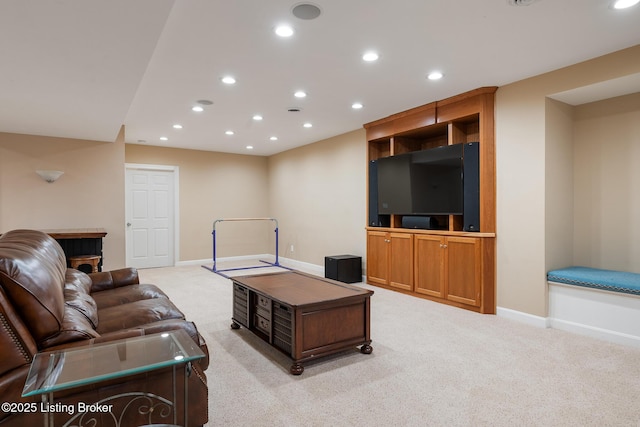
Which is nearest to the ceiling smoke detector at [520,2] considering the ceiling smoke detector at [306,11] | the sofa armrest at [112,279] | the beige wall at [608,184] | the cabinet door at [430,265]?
the ceiling smoke detector at [306,11]

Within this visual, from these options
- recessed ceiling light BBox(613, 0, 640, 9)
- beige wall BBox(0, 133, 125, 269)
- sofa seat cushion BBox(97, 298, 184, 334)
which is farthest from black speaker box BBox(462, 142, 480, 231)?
beige wall BBox(0, 133, 125, 269)

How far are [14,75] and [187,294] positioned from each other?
313cm

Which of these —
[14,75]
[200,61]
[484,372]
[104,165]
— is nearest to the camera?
[484,372]

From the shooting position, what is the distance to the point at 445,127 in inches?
181

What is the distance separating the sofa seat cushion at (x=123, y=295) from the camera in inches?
109

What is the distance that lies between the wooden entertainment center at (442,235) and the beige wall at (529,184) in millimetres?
114

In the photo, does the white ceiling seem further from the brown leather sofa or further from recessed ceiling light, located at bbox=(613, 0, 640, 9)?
the brown leather sofa

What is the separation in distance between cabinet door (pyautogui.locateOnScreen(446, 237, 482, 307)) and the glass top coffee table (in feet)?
11.1

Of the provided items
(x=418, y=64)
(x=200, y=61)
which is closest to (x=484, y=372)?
(x=418, y=64)

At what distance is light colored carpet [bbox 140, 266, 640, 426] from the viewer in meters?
2.05

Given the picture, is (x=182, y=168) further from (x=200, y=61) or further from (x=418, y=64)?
→ (x=418, y=64)

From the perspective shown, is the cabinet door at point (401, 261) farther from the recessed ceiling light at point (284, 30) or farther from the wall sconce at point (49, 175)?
the wall sconce at point (49, 175)

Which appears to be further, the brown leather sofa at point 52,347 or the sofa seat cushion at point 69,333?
the sofa seat cushion at point 69,333

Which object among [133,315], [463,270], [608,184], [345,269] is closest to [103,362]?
[133,315]
